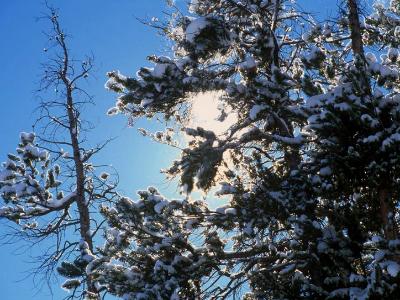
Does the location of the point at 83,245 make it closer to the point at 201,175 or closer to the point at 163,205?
the point at 163,205

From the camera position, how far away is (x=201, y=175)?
8539 mm

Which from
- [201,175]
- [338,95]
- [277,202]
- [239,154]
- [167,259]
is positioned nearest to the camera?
[338,95]

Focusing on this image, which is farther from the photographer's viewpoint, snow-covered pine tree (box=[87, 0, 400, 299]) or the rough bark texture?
the rough bark texture

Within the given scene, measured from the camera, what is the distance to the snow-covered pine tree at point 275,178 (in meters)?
6.46

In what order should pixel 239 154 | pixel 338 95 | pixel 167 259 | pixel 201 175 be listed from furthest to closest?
pixel 239 154, pixel 201 175, pixel 167 259, pixel 338 95

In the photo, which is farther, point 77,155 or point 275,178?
point 77,155

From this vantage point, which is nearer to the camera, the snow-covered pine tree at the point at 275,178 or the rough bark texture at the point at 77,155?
the snow-covered pine tree at the point at 275,178

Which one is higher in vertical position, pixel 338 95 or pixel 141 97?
pixel 141 97

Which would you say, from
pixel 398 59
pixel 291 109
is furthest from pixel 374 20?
pixel 291 109

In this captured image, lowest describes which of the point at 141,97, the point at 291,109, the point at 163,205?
the point at 163,205

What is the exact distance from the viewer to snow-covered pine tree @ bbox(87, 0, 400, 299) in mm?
6457

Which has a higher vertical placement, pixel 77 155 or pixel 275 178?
pixel 77 155

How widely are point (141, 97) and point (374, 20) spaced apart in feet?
17.9

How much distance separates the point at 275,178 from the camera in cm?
768
